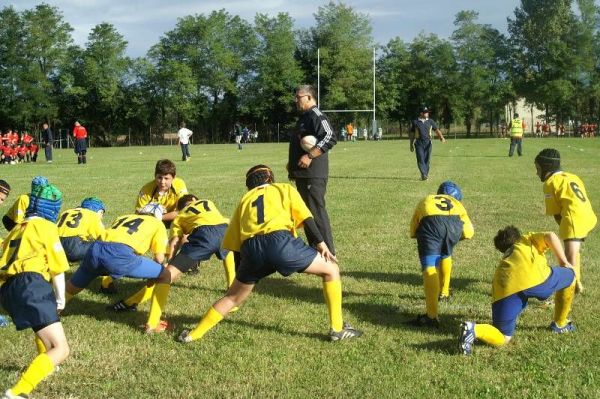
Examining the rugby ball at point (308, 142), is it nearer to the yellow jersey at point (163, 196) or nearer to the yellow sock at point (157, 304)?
the yellow jersey at point (163, 196)

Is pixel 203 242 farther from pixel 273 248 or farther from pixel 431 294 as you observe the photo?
pixel 431 294

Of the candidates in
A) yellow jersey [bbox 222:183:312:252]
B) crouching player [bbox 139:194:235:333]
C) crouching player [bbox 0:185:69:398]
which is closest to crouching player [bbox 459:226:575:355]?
yellow jersey [bbox 222:183:312:252]

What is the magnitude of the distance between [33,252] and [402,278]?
13.5 ft

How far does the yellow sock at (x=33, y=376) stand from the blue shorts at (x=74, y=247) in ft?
8.49

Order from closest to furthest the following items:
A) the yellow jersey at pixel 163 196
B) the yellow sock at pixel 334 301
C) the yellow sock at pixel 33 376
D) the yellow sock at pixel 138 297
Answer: the yellow sock at pixel 33 376, the yellow sock at pixel 334 301, the yellow sock at pixel 138 297, the yellow jersey at pixel 163 196

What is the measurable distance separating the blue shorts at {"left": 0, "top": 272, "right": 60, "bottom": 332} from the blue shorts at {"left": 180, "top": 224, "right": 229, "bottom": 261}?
177 cm

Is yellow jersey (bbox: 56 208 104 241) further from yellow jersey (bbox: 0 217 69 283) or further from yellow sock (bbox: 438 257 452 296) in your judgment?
yellow sock (bbox: 438 257 452 296)

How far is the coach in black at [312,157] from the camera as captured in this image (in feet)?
21.7

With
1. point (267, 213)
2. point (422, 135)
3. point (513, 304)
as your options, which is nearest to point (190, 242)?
point (267, 213)

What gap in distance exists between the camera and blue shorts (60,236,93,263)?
6344 mm

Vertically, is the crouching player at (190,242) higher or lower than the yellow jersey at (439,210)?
lower

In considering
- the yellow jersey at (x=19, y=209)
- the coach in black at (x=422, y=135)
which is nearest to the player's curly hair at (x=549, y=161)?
the yellow jersey at (x=19, y=209)

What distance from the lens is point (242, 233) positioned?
488cm

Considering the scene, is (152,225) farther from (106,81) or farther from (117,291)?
(106,81)
